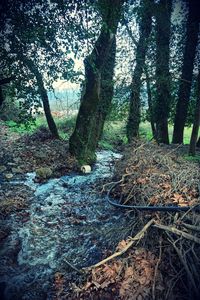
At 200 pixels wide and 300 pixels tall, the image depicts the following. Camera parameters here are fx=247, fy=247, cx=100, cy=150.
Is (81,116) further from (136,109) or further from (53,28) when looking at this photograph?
(53,28)

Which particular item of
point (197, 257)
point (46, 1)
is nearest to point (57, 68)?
point (46, 1)

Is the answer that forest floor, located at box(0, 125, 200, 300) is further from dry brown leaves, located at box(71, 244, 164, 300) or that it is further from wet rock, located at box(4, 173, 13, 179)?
wet rock, located at box(4, 173, 13, 179)

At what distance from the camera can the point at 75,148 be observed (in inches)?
369

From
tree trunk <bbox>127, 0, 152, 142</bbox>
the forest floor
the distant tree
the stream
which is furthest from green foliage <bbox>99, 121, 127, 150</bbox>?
the distant tree

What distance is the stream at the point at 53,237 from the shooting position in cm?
371

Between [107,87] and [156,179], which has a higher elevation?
[107,87]

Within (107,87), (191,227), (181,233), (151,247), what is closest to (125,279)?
(151,247)

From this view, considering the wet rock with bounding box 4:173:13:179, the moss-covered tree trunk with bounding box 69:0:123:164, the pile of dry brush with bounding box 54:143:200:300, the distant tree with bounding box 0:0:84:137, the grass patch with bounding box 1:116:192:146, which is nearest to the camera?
the pile of dry brush with bounding box 54:143:200:300

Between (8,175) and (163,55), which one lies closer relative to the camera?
(8,175)

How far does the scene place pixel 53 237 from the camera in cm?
471

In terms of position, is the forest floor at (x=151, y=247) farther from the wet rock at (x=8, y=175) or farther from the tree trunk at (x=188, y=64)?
the tree trunk at (x=188, y=64)

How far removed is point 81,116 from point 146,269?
6516mm

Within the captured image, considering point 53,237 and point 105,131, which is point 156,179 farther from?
point 105,131

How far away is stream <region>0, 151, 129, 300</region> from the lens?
371 cm
